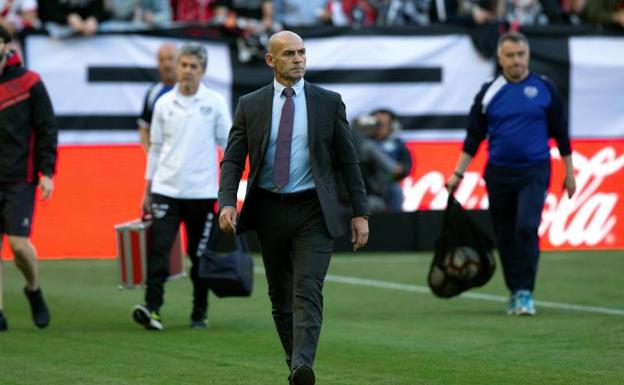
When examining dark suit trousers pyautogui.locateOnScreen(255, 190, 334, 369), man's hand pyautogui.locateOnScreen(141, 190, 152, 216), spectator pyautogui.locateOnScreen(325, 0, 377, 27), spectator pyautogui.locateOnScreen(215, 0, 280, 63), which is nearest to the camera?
dark suit trousers pyautogui.locateOnScreen(255, 190, 334, 369)

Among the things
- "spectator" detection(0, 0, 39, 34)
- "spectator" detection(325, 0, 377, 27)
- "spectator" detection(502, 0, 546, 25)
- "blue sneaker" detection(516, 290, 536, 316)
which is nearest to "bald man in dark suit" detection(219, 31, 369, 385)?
"blue sneaker" detection(516, 290, 536, 316)

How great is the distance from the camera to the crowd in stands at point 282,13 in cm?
1867

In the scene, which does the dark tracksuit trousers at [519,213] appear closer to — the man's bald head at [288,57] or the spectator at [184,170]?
the spectator at [184,170]

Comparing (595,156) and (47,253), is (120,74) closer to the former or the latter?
(47,253)

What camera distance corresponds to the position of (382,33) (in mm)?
19422

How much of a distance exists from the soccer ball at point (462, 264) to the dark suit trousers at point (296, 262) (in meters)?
4.38

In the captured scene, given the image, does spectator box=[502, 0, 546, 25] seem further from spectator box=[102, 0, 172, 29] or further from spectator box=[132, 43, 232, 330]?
spectator box=[132, 43, 232, 330]

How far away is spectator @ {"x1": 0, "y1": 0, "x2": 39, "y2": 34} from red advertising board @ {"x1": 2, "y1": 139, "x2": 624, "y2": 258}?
1747mm

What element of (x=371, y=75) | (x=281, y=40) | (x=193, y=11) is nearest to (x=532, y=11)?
(x=371, y=75)

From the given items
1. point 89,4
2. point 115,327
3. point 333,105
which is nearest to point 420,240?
point 89,4

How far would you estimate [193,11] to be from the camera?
Result: 2028 centimetres

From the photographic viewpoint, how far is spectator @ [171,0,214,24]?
20.1 meters

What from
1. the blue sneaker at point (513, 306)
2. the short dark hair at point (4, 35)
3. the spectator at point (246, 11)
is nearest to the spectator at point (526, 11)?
the spectator at point (246, 11)

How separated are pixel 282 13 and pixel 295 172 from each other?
12.8 m
